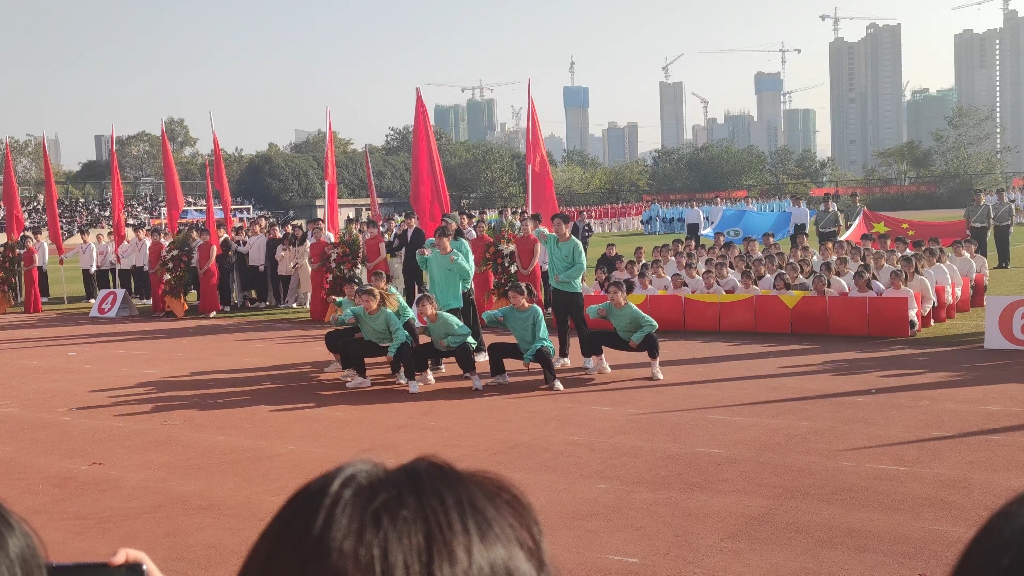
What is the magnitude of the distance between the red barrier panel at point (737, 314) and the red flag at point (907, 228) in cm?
876

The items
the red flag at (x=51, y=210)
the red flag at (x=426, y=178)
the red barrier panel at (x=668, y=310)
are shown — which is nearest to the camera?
the red barrier panel at (x=668, y=310)

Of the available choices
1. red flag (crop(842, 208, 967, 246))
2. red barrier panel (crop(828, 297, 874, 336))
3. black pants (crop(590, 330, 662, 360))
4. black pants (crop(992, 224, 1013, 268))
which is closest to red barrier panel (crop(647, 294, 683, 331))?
red barrier panel (crop(828, 297, 874, 336))

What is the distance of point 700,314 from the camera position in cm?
1556

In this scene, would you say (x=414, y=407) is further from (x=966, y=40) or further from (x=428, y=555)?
(x=966, y=40)

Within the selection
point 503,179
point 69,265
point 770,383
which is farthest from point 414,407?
point 503,179

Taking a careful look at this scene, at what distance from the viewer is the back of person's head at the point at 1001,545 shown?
3.27ft

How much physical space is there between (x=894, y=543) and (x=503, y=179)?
65.0 metres

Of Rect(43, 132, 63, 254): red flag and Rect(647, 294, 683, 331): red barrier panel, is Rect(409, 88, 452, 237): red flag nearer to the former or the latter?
Rect(647, 294, 683, 331): red barrier panel

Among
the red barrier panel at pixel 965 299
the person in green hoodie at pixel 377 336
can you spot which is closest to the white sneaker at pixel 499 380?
the person in green hoodie at pixel 377 336

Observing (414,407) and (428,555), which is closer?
(428,555)

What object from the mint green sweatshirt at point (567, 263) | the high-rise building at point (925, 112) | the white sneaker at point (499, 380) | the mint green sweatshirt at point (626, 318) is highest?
the high-rise building at point (925, 112)

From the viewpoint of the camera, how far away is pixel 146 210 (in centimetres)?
5466

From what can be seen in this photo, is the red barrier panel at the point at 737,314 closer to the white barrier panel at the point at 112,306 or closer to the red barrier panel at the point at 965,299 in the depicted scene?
the red barrier panel at the point at 965,299

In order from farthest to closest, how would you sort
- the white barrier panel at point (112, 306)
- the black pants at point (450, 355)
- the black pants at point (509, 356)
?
the white barrier panel at point (112, 306) → the black pants at point (450, 355) → the black pants at point (509, 356)
